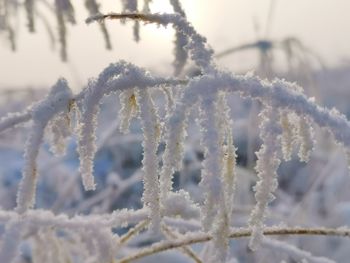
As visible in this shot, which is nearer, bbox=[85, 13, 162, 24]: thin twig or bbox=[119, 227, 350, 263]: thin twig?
bbox=[85, 13, 162, 24]: thin twig

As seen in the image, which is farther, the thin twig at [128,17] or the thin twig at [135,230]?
the thin twig at [135,230]

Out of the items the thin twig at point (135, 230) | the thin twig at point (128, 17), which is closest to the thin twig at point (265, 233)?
the thin twig at point (135, 230)

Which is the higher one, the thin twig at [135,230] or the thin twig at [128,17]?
the thin twig at [128,17]

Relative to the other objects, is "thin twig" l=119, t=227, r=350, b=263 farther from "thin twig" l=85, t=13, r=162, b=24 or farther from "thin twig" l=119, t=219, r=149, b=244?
"thin twig" l=85, t=13, r=162, b=24

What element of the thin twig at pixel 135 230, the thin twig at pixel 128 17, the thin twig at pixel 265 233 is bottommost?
the thin twig at pixel 265 233

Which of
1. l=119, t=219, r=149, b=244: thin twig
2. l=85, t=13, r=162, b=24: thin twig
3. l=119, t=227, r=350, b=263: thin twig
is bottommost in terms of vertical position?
l=119, t=227, r=350, b=263: thin twig

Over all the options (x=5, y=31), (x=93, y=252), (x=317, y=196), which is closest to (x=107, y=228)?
(x=93, y=252)

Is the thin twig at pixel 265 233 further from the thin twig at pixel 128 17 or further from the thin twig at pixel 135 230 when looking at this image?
the thin twig at pixel 128 17

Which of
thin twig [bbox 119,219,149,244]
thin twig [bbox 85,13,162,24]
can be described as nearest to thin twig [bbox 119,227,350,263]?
thin twig [bbox 119,219,149,244]

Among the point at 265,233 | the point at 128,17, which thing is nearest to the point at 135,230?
the point at 265,233

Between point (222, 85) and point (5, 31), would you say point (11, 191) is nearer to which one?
point (5, 31)

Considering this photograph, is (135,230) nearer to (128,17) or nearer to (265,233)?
(265,233)
